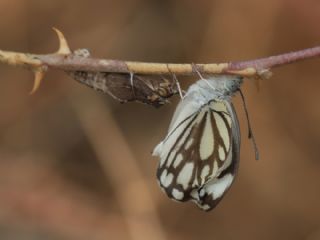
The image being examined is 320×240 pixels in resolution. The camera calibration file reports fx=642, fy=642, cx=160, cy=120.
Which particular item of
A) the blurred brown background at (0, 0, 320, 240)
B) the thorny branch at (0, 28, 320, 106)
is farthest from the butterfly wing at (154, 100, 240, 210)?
the blurred brown background at (0, 0, 320, 240)

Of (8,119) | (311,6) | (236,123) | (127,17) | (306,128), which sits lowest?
(236,123)

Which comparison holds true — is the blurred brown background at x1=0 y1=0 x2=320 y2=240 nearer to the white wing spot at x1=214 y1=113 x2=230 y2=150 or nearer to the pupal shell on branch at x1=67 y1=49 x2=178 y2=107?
the white wing spot at x1=214 y1=113 x2=230 y2=150

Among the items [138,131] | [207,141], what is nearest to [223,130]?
[207,141]

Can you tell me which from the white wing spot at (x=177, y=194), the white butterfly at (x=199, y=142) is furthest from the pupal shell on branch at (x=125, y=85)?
the white wing spot at (x=177, y=194)

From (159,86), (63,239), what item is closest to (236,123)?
(159,86)

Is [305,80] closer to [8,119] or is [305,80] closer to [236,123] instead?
[8,119]
